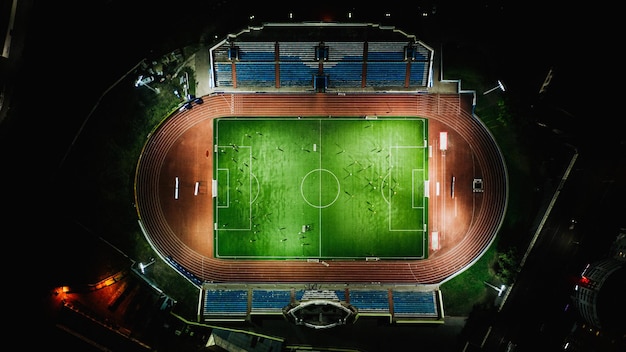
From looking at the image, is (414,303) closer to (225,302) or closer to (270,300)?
(270,300)

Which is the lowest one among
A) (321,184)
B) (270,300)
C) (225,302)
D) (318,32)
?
(225,302)

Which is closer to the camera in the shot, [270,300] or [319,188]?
[270,300]

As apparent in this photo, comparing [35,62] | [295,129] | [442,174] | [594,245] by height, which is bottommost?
[594,245]

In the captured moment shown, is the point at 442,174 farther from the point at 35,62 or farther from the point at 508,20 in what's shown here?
the point at 35,62

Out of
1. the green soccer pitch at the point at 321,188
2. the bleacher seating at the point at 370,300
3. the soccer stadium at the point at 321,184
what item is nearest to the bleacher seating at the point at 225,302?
the soccer stadium at the point at 321,184

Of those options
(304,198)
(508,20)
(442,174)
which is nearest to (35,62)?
(304,198)

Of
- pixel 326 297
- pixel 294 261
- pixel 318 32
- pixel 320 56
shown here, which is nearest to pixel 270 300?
pixel 294 261

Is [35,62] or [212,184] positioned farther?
[212,184]
